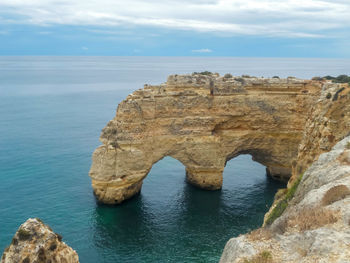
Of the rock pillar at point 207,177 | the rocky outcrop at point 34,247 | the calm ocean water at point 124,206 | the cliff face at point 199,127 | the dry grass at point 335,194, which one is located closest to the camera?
the dry grass at point 335,194

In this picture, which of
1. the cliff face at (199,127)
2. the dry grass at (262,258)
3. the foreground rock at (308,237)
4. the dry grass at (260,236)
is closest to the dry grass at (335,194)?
the foreground rock at (308,237)

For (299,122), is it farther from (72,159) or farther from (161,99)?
(72,159)

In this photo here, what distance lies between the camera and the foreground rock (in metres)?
8.59

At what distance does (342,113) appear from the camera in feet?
82.7

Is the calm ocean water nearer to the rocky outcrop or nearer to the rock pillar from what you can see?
the rock pillar

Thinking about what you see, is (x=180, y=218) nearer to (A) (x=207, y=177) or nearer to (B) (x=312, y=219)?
(A) (x=207, y=177)

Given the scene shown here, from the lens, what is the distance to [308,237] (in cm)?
915

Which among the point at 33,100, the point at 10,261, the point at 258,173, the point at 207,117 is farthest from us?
the point at 33,100

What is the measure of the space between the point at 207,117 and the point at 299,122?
10.8m

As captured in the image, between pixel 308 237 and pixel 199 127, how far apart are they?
29085mm

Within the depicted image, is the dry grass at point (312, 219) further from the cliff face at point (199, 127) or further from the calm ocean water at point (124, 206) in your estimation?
the cliff face at point (199, 127)

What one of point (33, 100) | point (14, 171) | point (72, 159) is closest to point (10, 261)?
point (14, 171)

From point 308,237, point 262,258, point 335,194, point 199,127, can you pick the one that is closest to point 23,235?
point 262,258

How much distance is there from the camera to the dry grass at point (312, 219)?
9688mm
